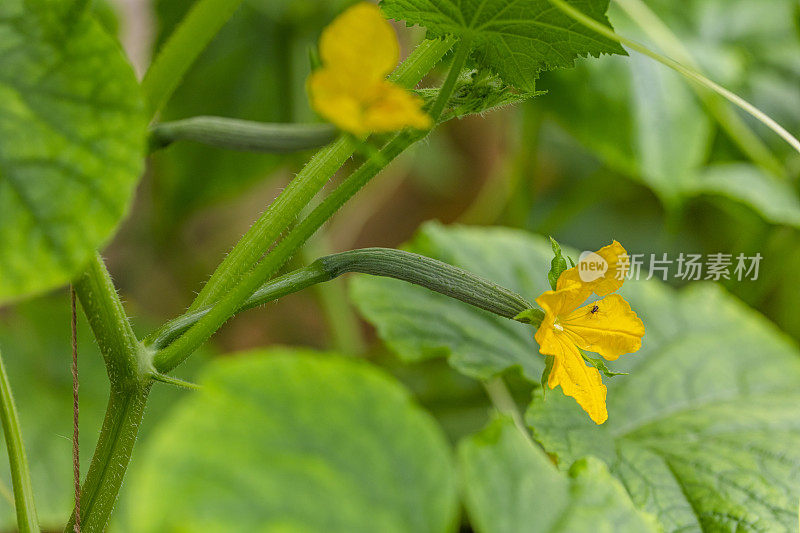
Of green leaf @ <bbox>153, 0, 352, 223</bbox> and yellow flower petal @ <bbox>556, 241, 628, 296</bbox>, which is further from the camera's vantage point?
green leaf @ <bbox>153, 0, 352, 223</bbox>

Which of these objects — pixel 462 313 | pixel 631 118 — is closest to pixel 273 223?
pixel 462 313

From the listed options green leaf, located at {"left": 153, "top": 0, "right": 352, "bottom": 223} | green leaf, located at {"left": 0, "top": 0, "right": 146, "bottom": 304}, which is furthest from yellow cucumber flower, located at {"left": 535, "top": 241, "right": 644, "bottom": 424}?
green leaf, located at {"left": 153, "top": 0, "right": 352, "bottom": 223}

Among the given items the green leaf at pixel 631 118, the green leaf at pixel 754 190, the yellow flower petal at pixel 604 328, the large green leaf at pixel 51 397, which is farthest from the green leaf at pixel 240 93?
the yellow flower petal at pixel 604 328

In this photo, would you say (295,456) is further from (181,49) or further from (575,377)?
(181,49)

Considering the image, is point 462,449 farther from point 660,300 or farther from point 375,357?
point 375,357

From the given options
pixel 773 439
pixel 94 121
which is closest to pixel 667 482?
pixel 773 439

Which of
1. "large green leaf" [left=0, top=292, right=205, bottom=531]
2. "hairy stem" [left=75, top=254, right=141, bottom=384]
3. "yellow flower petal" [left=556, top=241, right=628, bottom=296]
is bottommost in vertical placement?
"large green leaf" [left=0, top=292, right=205, bottom=531]

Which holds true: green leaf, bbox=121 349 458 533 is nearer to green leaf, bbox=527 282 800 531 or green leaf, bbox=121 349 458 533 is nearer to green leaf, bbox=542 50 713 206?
green leaf, bbox=527 282 800 531
